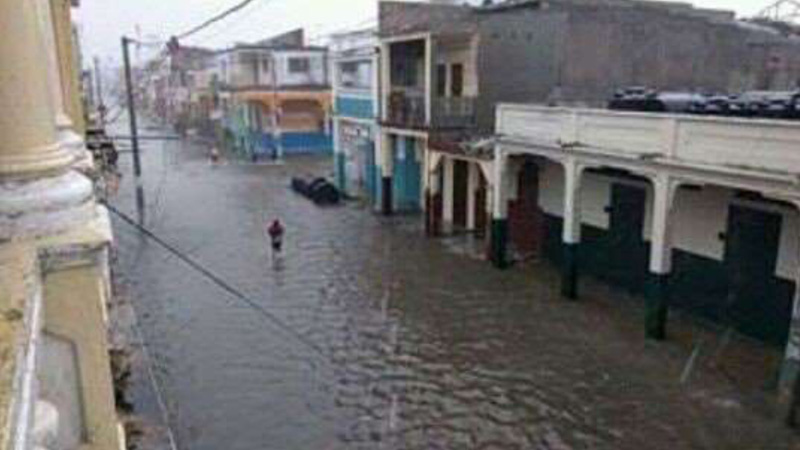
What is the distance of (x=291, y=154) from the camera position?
56.0m

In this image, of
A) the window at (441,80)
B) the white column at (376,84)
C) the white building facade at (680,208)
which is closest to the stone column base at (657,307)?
A: the white building facade at (680,208)

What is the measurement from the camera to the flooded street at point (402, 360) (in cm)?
1271

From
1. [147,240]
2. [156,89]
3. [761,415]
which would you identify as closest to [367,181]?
[147,240]

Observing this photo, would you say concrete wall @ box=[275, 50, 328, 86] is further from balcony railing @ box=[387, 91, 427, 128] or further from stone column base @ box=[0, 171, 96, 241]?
stone column base @ box=[0, 171, 96, 241]

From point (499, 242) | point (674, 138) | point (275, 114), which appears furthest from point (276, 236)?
point (275, 114)

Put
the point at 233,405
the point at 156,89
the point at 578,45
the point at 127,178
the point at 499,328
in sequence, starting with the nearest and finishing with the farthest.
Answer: the point at 233,405 → the point at 499,328 → the point at 578,45 → the point at 127,178 → the point at 156,89

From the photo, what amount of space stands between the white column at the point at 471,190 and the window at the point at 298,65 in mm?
30877

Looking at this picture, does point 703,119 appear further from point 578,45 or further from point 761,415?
point 578,45

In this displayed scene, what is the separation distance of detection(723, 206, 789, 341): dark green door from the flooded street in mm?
2157

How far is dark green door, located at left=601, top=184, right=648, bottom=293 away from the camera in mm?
20031

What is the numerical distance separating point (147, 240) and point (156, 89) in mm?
106458

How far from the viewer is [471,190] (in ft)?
91.0

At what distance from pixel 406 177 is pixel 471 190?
5.60 meters

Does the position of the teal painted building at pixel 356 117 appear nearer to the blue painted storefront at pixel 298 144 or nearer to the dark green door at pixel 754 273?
the blue painted storefront at pixel 298 144
